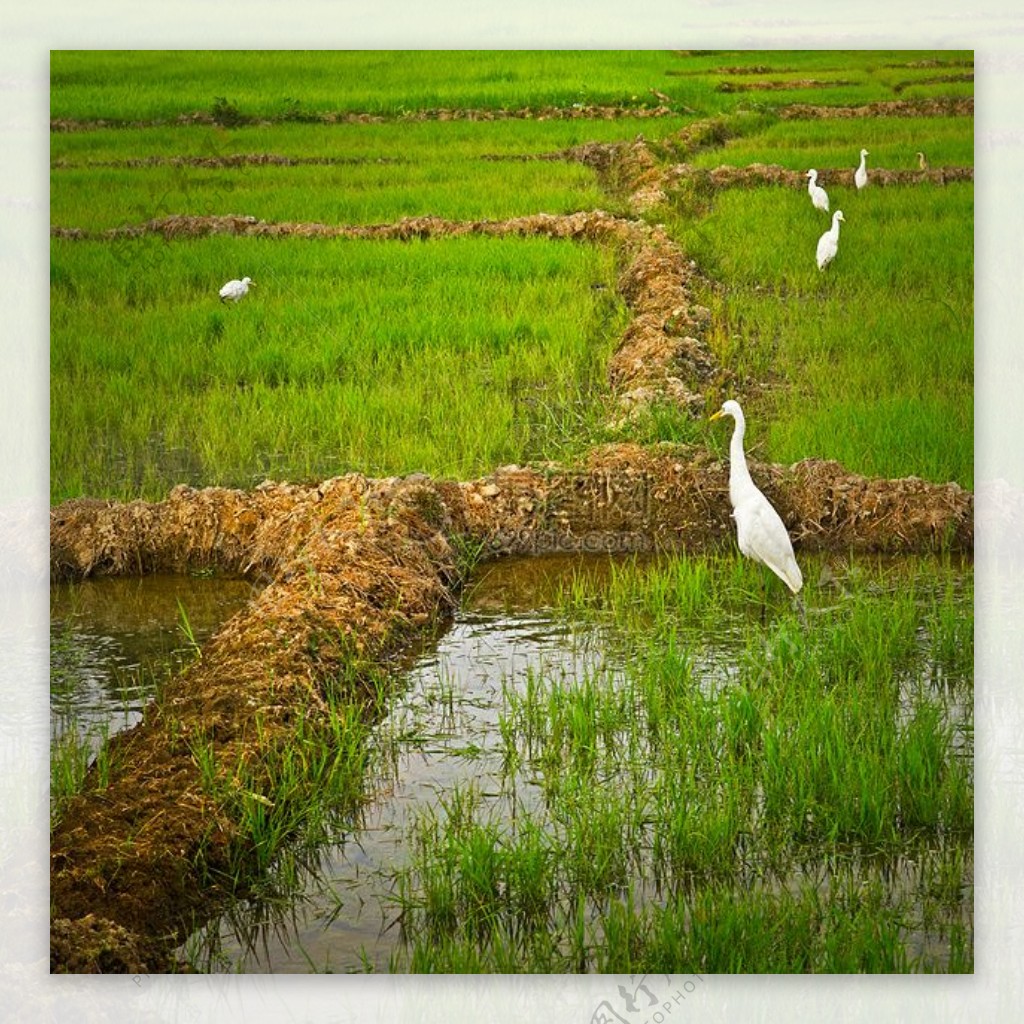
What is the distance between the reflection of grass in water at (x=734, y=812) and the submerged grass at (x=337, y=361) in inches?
26.8

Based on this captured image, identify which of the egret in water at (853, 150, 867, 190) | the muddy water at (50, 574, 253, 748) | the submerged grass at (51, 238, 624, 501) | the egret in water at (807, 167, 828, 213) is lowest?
the muddy water at (50, 574, 253, 748)

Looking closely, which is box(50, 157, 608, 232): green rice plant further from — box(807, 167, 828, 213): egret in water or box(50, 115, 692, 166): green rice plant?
box(807, 167, 828, 213): egret in water

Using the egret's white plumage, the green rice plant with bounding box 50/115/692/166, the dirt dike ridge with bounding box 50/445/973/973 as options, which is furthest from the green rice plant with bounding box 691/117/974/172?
the dirt dike ridge with bounding box 50/445/973/973

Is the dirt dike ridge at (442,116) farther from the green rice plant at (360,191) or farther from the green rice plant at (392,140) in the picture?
the green rice plant at (360,191)

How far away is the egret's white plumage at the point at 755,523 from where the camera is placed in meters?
3.85

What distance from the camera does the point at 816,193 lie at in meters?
4.02

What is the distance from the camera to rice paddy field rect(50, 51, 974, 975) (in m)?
3.26

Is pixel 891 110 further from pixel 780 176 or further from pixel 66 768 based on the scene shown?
pixel 66 768

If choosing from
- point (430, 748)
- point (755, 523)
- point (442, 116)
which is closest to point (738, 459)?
point (755, 523)

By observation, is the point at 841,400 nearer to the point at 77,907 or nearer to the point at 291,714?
the point at 291,714

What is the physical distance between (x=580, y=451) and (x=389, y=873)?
131cm

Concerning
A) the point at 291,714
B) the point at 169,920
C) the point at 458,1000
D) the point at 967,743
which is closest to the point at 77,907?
the point at 169,920

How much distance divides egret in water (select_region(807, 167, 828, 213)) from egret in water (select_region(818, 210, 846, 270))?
44mm

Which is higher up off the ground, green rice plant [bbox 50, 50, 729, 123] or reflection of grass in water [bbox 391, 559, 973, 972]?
green rice plant [bbox 50, 50, 729, 123]
